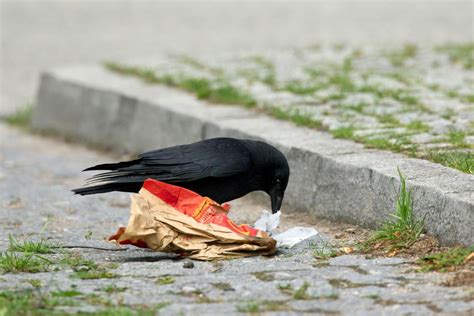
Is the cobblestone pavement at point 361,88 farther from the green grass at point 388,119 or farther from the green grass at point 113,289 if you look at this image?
the green grass at point 113,289

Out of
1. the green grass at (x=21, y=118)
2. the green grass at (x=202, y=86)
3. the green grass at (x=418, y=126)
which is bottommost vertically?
the green grass at (x=21, y=118)

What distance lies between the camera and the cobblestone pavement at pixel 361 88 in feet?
22.0

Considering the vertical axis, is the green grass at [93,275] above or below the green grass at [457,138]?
below

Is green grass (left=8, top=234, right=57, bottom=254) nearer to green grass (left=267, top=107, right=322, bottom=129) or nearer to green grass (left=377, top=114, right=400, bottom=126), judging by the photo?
green grass (left=267, top=107, right=322, bottom=129)

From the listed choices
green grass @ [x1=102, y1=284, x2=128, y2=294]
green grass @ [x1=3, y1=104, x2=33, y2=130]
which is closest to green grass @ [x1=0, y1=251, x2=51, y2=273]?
green grass @ [x1=102, y1=284, x2=128, y2=294]

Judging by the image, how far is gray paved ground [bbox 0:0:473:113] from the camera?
1295 cm

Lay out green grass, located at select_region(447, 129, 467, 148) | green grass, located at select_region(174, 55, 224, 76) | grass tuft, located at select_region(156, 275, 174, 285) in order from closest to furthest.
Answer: grass tuft, located at select_region(156, 275, 174, 285), green grass, located at select_region(447, 129, 467, 148), green grass, located at select_region(174, 55, 224, 76)

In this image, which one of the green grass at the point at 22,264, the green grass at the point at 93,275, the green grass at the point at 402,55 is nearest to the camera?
the green grass at the point at 93,275

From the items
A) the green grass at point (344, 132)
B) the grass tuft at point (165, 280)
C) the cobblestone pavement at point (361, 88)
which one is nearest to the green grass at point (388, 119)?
the cobblestone pavement at point (361, 88)

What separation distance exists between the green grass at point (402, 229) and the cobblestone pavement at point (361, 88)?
1.53 ft

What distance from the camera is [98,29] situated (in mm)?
15383

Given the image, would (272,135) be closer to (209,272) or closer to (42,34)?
(209,272)

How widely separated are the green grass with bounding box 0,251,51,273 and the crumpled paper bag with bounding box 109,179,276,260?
42cm

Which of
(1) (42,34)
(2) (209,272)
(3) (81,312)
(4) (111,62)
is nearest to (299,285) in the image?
(2) (209,272)
